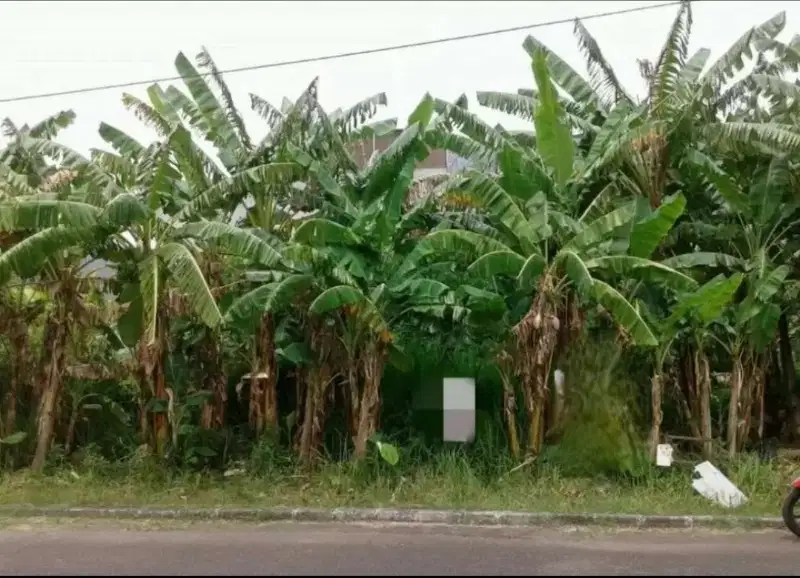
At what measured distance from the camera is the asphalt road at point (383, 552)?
21.2 ft

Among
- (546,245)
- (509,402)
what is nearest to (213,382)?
(509,402)

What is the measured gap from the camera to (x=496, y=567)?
6.55 metres

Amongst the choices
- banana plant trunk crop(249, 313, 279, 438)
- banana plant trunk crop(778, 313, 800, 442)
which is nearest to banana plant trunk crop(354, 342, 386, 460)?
banana plant trunk crop(249, 313, 279, 438)

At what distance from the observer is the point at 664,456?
→ 9383 mm

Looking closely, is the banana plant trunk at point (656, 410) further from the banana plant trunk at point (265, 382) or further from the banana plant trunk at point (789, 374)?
Result: the banana plant trunk at point (265, 382)

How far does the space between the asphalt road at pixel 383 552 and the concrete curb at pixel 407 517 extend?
0.24 metres

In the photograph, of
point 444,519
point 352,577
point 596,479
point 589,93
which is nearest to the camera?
point 352,577

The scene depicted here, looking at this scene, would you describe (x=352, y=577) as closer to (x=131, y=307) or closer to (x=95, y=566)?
(x=95, y=566)

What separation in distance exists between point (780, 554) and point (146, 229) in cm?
769

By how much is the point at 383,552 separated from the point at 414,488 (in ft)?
6.97

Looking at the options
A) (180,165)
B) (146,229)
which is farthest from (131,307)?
(180,165)

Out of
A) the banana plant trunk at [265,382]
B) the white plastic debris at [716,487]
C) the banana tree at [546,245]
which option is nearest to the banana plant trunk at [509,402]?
the banana tree at [546,245]

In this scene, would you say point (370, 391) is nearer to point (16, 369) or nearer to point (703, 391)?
point (703, 391)

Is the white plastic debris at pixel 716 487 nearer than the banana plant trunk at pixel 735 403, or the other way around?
the white plastic debris at pixel 716 487
